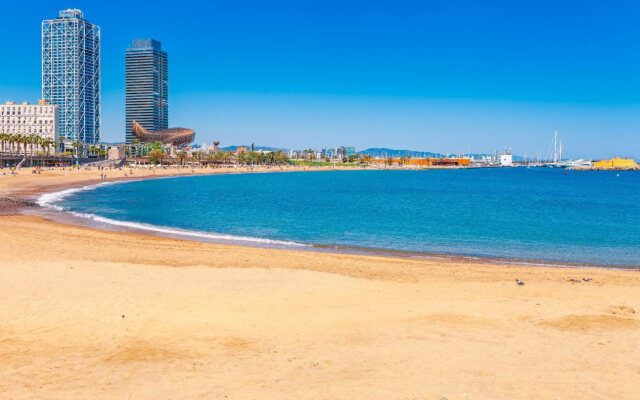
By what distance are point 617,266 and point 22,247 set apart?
90.9 ft

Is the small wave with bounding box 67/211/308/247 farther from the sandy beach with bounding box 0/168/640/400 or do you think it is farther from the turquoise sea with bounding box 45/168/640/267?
the sandy beach with bounding box 0/168/640/400

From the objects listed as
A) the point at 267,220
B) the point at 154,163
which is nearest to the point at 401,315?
the point at 267,220

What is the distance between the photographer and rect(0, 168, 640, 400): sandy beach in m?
8.86

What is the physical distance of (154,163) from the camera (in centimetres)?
19388

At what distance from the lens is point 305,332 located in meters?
11.9

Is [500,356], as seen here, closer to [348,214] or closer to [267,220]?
[267,220]

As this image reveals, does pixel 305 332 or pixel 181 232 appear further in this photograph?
pixel 181 232

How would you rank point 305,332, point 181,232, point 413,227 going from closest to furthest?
point 305,332 → point 181,232 → point 413,227

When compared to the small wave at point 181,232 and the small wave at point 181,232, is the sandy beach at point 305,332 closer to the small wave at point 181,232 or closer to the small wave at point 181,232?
the small wave at point 181,232

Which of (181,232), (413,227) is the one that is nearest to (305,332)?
(181,232)

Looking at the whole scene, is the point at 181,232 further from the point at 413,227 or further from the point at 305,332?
the point at 305,332

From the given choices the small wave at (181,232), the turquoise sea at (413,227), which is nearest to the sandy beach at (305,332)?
the small wave at (181,232)

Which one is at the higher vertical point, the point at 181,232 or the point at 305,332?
the point at 305,332

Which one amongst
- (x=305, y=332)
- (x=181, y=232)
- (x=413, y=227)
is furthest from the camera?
(x=413, y=227)
